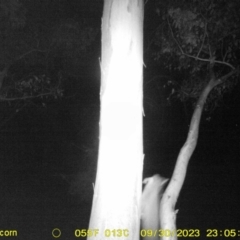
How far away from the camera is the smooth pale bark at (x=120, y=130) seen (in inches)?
162

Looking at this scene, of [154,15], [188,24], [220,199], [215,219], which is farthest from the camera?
[220,199]

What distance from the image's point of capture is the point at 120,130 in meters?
4.18

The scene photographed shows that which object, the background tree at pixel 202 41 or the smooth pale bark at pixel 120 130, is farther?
the background tree at pixel 202 41

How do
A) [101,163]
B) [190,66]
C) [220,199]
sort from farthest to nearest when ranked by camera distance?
[220,199], [190,66], [101,163]

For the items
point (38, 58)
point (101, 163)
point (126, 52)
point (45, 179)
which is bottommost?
point (101, 163)

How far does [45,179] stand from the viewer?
23.4 metres

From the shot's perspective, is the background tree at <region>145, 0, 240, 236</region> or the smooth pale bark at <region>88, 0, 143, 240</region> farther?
the background tree at <region>145, 0, 240, 236</region>

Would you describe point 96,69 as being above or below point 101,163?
above

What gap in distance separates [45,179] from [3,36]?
43.7 ft

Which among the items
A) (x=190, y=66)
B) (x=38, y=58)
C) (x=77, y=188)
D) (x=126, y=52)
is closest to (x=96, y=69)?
(x=38, y=58)

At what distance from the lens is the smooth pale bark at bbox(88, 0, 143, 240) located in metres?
4.12

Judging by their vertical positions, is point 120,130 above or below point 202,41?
below

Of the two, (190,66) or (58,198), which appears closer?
(190,66)

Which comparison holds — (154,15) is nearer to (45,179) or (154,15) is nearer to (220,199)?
(220,199)
